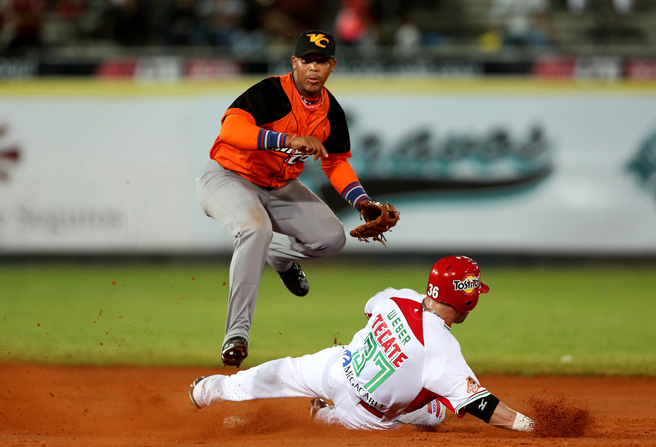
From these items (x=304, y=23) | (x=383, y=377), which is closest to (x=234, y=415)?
(x=383, y=377)

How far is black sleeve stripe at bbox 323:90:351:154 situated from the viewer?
5707mm

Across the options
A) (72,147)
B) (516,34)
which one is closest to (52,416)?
(72,147)

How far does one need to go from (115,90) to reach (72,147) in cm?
126

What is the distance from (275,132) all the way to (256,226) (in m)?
0.65

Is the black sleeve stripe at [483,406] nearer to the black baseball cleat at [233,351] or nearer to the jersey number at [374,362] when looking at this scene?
the jersey number at [374,362]

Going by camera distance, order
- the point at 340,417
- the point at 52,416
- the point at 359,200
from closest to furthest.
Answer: the point at 340,417 < the point at 52,416 < the point at 359,200

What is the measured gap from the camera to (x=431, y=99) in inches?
522

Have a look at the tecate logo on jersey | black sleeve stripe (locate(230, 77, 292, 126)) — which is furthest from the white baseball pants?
black sleeve stripe (locate(230, 77, 292, 126))

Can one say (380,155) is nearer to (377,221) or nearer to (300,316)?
(300,316)

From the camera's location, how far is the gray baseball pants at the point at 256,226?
16.8ft

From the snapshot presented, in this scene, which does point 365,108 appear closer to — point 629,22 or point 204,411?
point 629,22

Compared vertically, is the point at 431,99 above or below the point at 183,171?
above

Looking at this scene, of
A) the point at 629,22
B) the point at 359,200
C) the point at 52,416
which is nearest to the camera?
the point at 52,416

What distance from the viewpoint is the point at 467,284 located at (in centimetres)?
440
